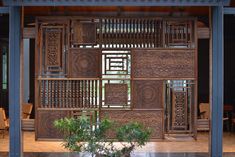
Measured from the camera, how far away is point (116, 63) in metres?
8.95

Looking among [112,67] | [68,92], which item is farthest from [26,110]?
[112,67]

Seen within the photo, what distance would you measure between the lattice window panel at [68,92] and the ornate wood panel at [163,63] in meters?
0.84

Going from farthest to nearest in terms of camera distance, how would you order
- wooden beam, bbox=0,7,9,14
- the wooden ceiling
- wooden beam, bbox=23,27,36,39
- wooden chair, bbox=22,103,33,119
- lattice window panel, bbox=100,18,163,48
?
1. wooden chair, bbox=22,103,33,119
2. the wooden ceiling
3. lattice window panel, bbox=100,18,163,48
4. wooden beam, bbox=23,27,36,39
5. wooden beam, bbox=0,7,9,14

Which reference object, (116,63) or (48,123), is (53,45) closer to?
(116,63)

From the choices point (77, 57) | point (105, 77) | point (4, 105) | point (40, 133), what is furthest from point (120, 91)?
point (4, 105)

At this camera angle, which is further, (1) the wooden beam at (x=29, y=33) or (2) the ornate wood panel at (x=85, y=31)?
(2) the ornate wood panel at (x=85, y=31)

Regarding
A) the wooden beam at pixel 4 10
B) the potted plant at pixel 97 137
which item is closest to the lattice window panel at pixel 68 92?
the wooden beam at pixel 4 10

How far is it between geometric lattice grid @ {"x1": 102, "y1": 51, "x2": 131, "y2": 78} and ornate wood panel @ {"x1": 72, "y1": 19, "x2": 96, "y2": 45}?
363 mm

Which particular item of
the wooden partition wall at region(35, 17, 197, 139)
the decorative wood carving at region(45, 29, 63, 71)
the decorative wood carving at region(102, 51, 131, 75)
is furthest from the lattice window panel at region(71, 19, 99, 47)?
the decorative wood carving at region(102, 51, 131, 75)

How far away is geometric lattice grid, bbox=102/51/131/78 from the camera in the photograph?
8.91 m

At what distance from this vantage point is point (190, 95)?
912 centimetres

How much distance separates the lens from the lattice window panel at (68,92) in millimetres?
9000

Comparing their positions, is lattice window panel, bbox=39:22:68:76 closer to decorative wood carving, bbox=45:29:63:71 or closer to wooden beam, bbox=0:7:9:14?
decorative wood carving, bbox=45:29:63:71

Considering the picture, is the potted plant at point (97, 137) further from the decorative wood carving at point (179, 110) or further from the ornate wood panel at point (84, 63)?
the decorative wood carving at point (179, 110)
